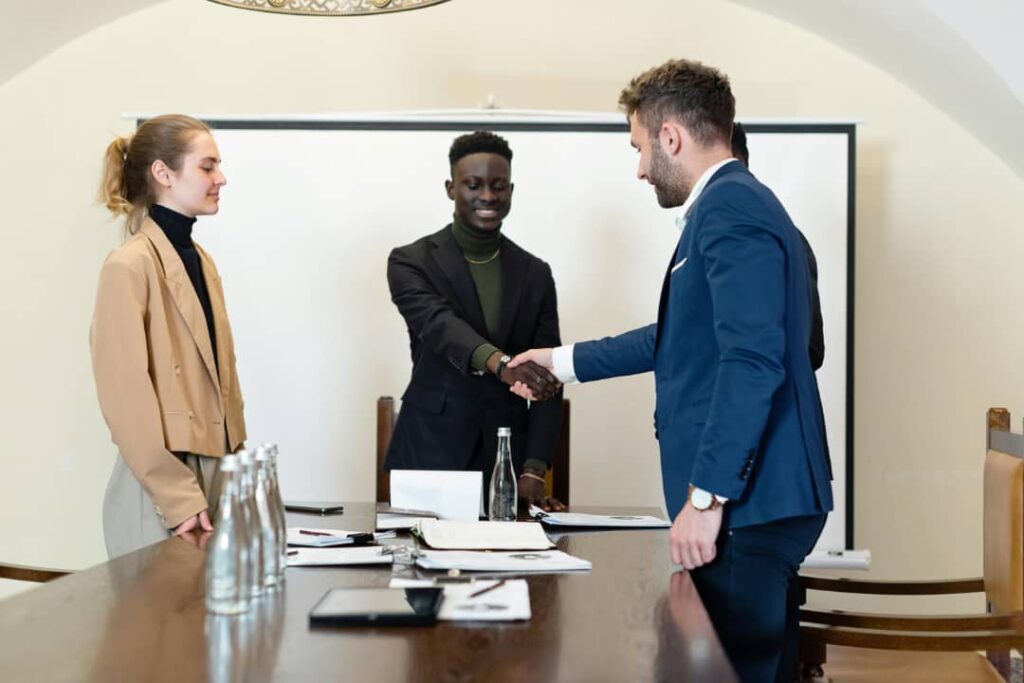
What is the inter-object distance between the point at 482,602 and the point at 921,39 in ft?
10.1

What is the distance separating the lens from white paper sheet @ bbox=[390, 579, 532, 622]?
1333 millimetres

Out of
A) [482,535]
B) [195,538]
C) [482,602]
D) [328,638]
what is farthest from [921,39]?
[328,638]

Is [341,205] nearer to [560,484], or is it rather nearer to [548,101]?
[548,101]

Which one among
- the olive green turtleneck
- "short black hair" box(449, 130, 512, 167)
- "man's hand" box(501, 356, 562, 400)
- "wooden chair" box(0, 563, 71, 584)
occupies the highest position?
"short black hair" box(449, 130, 512, 167)

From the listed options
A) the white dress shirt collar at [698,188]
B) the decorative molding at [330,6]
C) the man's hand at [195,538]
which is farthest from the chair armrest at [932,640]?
the decorative molding at [330,6]

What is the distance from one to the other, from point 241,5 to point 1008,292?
3097 mm

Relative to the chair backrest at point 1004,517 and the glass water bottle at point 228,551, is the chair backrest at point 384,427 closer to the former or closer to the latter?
the chair backrest at point 1004,517

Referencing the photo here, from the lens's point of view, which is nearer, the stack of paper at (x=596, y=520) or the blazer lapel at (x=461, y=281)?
the stack of paper at (x=596, y=520)

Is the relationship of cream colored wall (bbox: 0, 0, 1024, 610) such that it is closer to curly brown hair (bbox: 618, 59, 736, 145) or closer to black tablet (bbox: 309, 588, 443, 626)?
curly brown hair (bbox: 618, 59, 736, 145)

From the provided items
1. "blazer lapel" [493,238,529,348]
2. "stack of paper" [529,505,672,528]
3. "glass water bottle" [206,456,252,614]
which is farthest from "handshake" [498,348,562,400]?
"glass water bottle" [206,456,252,614]

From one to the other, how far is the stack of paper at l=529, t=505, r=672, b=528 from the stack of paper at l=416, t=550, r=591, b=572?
1.38 feet

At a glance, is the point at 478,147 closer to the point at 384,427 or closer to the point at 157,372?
the point at 384,427

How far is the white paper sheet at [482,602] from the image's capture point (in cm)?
133

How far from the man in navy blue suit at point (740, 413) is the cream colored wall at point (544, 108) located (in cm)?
206
